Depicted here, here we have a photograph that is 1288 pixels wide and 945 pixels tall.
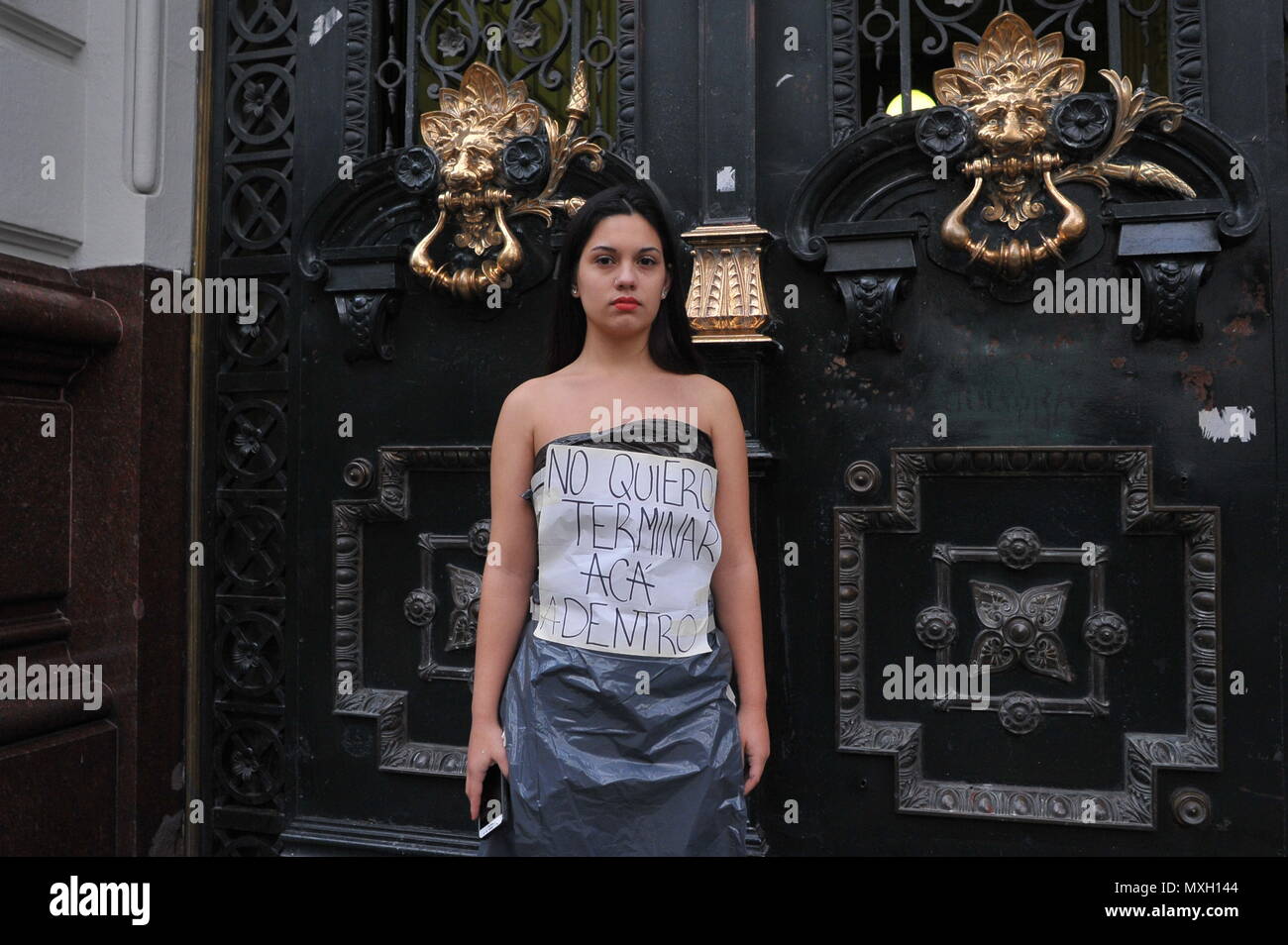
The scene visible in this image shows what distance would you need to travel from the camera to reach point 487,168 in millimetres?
3102

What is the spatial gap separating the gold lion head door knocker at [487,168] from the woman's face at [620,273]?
3.32ft

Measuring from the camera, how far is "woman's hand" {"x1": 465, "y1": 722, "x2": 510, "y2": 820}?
2.04m

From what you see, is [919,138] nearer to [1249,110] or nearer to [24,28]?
[1249,110]

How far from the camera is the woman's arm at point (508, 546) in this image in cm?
210

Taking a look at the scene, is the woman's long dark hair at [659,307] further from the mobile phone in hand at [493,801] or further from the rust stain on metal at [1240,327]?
the rust stain on metal at [1240,327]

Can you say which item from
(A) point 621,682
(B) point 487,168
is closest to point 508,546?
(A) point 621,682

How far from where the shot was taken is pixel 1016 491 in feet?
9.22

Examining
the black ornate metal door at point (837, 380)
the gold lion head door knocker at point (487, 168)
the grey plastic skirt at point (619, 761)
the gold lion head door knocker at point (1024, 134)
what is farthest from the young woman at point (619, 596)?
the gold lion head door knocker at point (1024, 134)

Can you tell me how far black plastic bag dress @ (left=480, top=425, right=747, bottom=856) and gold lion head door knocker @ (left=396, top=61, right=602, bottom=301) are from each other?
1.25 metres

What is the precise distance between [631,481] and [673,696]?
43cm

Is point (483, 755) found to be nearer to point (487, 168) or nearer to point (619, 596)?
point (619, 596)

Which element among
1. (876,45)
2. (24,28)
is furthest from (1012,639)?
(24,28)

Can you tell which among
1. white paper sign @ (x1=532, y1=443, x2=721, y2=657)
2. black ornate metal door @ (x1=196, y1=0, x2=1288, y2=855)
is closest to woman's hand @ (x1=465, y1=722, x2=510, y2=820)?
white paper sign @ (x1=532, y1=443, x2=721, y2=657)

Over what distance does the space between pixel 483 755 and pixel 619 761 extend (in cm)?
28
